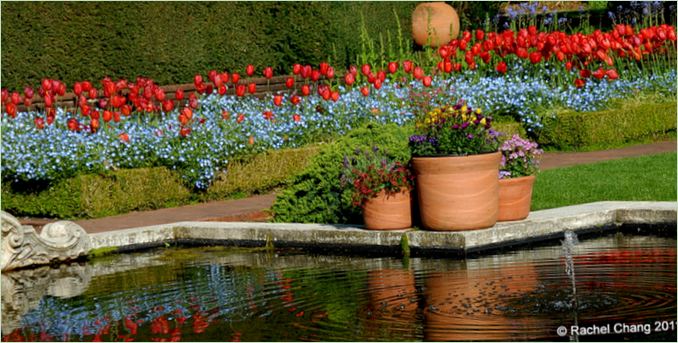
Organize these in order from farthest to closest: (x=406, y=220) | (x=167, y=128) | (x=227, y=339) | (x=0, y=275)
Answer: (x=167, y=128) → (x=406, y=220) → (x=0, y=275) → (x=227, y=339)

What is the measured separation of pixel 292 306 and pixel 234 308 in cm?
35

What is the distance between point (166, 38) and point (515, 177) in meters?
7.73

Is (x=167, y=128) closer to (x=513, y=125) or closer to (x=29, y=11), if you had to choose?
(x=29, y=11)

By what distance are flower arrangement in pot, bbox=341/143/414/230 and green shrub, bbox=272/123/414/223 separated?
63 cm

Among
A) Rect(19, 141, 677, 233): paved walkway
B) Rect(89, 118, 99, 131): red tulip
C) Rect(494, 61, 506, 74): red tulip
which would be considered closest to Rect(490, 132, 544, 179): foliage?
Rect(19, 141, 677, 233): paved walkway

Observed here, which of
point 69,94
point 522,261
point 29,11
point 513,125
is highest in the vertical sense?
point 29,11

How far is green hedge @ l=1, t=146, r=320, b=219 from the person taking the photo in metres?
10.8

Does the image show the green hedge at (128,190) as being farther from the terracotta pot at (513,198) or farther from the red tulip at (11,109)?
the terracotta pot at (513,198)

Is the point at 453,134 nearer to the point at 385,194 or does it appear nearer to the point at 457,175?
the point at 457,175

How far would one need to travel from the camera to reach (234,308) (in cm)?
601

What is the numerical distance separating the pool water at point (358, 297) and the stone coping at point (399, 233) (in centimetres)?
26

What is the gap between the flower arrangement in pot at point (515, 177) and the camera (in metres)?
8.20

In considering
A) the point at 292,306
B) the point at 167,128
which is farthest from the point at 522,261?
the point at 167,128

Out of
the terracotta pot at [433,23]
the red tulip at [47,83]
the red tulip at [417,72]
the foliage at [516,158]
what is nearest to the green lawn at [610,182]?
the foliage at [516,158]
